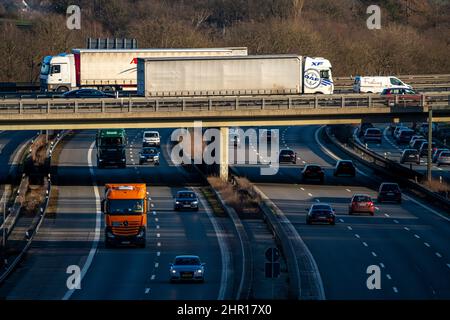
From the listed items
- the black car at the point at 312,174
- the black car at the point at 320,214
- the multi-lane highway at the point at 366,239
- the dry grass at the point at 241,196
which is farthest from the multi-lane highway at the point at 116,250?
the black car at the point at 312,174

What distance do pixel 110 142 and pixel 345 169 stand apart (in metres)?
14.2

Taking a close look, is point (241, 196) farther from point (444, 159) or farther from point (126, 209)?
point (444, 159)

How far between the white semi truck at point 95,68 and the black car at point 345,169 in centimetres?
1727

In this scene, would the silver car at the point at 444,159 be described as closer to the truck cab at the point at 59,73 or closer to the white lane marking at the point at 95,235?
the white lane marking at the point at 95,235

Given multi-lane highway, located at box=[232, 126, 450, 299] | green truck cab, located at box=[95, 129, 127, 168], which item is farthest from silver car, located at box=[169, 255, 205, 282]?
green truck cab, located at box=[95, 129, 127, 168]

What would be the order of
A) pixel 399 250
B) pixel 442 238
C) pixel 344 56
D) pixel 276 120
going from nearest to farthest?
pixel 399 250
pixel 442 238
pixel 276 120
pixel 344 56

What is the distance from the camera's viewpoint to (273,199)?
64000 millimetres

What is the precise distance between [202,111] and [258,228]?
15.2 meters

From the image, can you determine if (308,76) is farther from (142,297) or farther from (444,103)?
(142,297)

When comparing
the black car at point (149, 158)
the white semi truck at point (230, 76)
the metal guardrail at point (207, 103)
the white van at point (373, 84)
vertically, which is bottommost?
the black car at point (149, 158)

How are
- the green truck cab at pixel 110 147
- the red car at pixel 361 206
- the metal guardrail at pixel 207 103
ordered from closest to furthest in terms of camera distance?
the red car at pixel 361 206, the metal guardrail at pixel 207 103, the green truck cab at pixel 110 147

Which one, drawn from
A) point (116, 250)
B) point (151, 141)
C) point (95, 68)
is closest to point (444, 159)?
point (151, 141)

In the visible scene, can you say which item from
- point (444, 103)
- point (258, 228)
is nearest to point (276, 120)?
point (444, 103)

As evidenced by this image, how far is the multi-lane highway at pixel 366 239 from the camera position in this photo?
3950cm
